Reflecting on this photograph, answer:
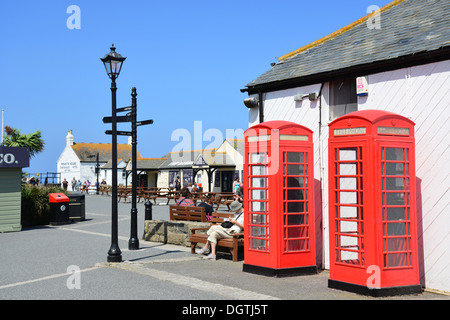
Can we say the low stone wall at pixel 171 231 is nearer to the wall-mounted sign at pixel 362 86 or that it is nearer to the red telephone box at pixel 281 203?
the red telephone box at pixel 281 203

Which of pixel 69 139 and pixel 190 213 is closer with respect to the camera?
pixel 190 213

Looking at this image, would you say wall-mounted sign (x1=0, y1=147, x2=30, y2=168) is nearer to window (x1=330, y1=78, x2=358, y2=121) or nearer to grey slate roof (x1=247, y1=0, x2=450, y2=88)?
grey slate roof (x1=247, y1=0, x2=450, y2=88)

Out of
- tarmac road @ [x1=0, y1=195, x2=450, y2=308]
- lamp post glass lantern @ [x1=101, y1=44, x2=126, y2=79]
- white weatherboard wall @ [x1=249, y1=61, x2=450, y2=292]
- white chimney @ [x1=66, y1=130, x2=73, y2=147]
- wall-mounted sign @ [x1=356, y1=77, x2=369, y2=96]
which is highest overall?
white chimney @ [x1=66, y1=130, x2=73, y2=147]

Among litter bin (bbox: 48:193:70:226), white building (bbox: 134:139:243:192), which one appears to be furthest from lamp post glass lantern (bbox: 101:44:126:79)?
white building (bbox: 134:139:243:192)

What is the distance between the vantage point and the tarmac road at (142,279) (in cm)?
742

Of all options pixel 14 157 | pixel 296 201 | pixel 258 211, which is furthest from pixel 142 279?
pixel 14 157

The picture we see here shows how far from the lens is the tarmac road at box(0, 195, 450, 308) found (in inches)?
292

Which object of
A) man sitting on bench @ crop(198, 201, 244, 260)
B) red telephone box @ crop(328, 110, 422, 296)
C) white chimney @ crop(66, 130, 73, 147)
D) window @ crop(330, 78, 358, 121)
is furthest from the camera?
white chimney @ crop(66, 130, 73, 147)

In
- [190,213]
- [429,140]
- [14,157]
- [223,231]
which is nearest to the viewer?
[429,140]

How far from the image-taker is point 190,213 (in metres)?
13.7

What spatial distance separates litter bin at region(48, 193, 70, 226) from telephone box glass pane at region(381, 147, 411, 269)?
49.8 ft

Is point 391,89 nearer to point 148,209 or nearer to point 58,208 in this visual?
point 148,209

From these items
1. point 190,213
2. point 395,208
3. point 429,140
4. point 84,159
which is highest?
point 84,159

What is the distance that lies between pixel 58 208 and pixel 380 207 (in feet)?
50.9
